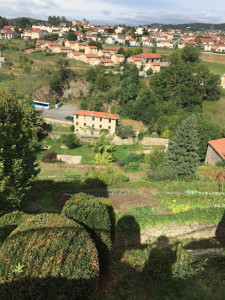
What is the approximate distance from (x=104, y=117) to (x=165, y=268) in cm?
3303

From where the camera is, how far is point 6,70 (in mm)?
57844

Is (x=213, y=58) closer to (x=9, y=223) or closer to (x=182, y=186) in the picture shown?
(x=182, y=186)

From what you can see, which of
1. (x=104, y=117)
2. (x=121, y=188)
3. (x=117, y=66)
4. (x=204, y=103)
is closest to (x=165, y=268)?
(x=121, y=188)

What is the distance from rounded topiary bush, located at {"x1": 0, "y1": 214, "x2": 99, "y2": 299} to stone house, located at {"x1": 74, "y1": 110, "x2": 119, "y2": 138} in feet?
112

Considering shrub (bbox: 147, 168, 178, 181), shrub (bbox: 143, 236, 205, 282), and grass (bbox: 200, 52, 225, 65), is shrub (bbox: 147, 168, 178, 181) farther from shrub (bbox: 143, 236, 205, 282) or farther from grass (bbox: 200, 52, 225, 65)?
grass (bbox: 200, 52, 225, 65)

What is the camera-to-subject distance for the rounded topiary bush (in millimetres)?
4609

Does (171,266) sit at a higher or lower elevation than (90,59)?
lower

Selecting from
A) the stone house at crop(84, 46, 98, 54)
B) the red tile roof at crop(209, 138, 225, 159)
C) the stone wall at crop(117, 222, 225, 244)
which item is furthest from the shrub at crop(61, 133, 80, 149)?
the stone house at crop(84, 46, 98, 54)

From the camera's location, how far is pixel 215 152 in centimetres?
2736

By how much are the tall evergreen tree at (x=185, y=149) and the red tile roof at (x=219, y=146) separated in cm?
631

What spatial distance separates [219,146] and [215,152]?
0.88 meters

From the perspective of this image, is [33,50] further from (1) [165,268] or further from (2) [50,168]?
(1) [165,268]

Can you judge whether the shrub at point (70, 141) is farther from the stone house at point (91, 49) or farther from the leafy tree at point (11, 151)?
the stone house at point (91, 49)

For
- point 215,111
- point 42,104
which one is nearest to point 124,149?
point 215,111
